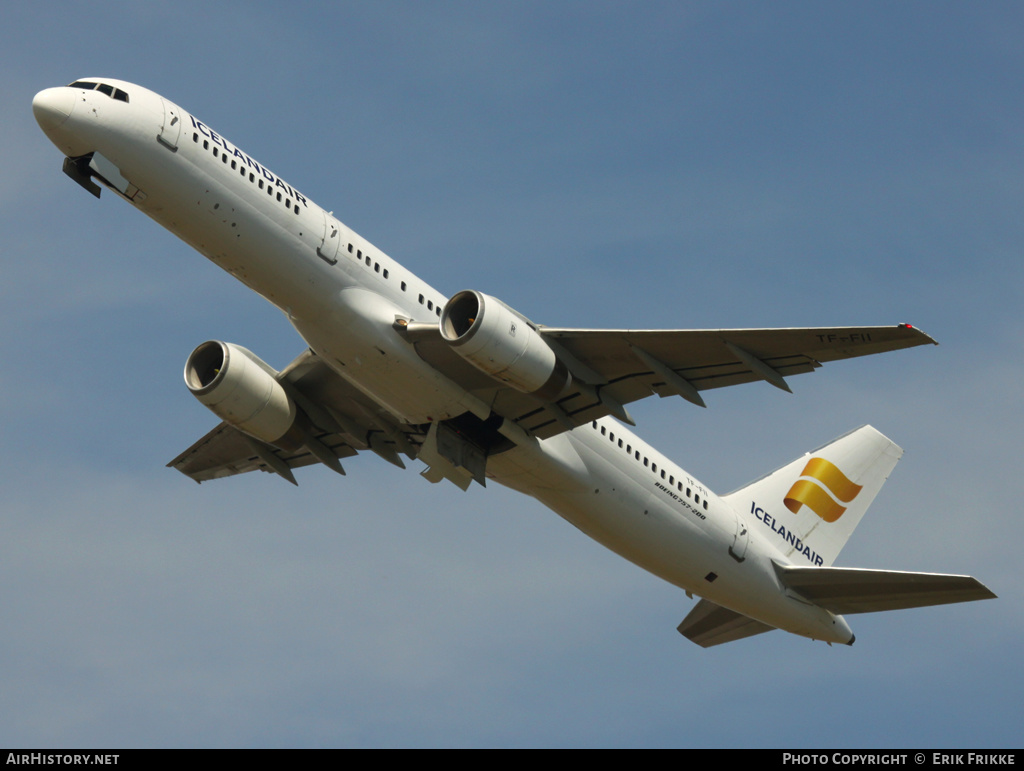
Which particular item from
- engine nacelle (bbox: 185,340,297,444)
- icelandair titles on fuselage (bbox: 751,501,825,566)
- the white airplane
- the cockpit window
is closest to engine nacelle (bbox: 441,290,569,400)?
the white airplane

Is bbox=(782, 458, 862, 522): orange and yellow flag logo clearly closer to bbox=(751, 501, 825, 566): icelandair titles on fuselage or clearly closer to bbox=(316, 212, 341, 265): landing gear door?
bbox=(751, 501, 825, 566): icelandair titles on fuselage

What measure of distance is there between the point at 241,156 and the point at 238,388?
22.2 feet

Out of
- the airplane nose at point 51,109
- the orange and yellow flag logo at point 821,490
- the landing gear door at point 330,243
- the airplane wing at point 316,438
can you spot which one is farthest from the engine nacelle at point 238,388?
the orange and yellow flag logo at point 821,490

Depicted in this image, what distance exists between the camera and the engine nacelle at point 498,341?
2797 centimetres

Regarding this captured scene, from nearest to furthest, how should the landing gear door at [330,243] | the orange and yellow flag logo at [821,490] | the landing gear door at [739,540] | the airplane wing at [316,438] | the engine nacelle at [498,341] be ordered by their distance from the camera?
the engine nacelle at [498,341] < the landing gear door at [330,243] < the airplane wing at [316,438] < the landing gear door at [739,540] < the orange and yellow flag logo at [821,490]

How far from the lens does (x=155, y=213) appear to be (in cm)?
2795

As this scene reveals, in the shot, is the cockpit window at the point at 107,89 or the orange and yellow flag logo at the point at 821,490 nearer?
the cockpit window at the point at 107,89

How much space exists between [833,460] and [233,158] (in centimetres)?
2168

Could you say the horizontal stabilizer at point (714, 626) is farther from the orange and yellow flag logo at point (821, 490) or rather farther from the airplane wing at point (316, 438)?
the airplane wing at point (316, 438)

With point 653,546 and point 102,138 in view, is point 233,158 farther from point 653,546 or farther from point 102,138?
point 653,546

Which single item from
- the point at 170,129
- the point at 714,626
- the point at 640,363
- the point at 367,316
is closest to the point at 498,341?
the point at 367,316

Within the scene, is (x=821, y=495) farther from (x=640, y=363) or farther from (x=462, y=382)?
(x=462, y=382)

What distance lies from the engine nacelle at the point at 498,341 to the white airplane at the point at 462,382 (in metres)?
0.05
